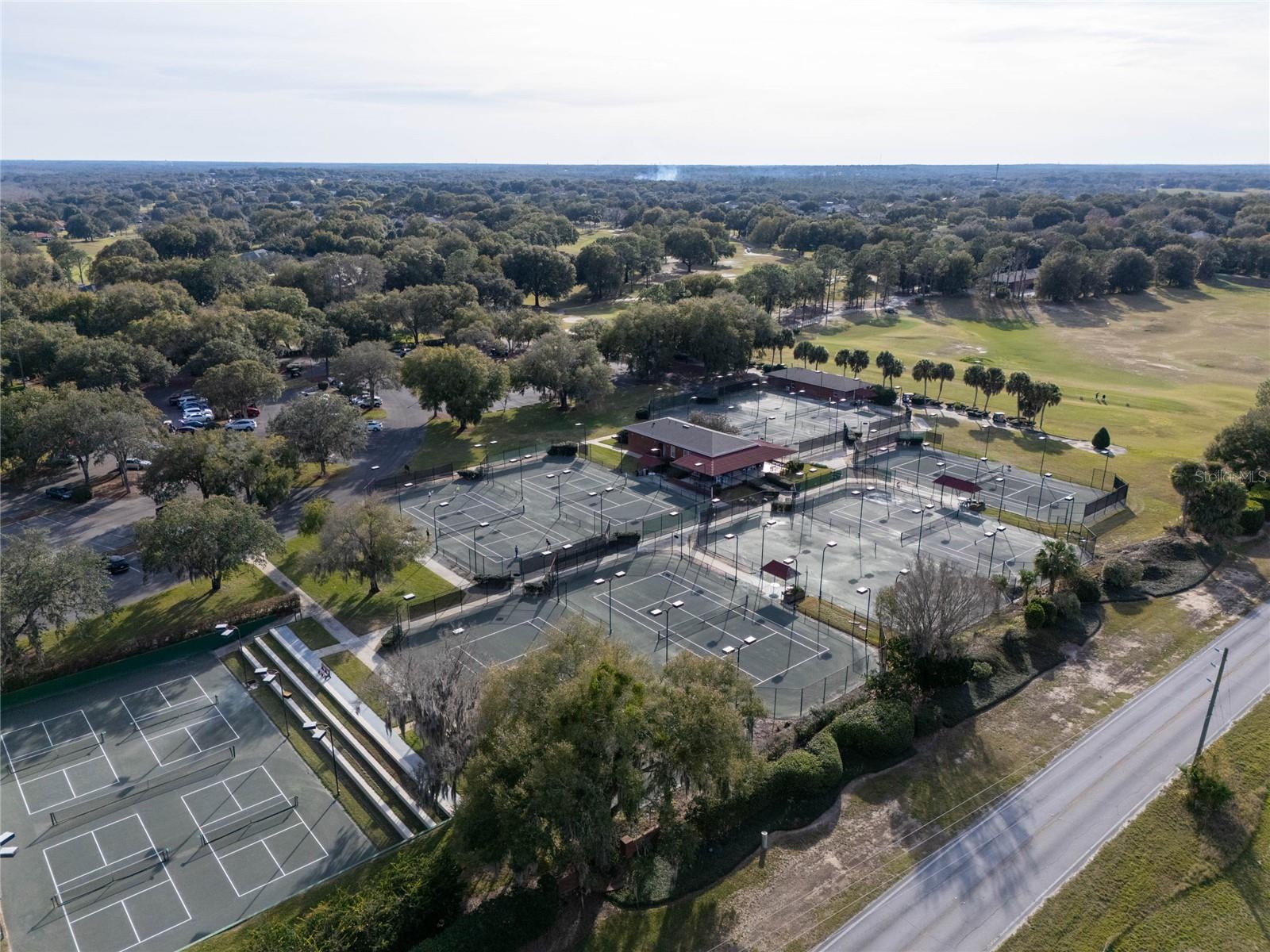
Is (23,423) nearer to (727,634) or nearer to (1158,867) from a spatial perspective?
(727,634)

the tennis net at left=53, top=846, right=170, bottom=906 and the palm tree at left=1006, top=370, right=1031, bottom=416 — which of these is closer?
the tennis net at left=53, top=846, right=170, bottom=906

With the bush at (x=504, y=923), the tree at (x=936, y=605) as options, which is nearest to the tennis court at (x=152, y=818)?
the bush at (x=504, y=923)

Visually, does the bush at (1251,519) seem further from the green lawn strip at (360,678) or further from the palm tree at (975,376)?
the green lawn strip at (360,678)

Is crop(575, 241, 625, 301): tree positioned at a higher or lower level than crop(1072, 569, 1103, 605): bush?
higher

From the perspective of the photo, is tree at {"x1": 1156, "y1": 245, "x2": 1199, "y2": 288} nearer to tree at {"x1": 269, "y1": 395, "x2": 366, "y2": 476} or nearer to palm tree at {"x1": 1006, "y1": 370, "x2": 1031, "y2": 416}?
palm tree at {"x1": 1006, "y1": 370, "x2": 1031, "y2": 416}

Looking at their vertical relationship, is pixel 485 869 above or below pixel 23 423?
below

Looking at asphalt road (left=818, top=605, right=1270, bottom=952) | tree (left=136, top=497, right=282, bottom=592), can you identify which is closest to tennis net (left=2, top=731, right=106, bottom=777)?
tree (left=136, top=497, right=282, bottom=592)

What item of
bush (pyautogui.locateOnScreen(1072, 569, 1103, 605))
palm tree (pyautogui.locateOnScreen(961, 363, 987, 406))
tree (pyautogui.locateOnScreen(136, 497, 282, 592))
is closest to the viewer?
tree (pyautogui.locateOnScreen(136, 497, 282, 592))

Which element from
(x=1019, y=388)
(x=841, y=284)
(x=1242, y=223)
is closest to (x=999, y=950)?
(x=1019, y=388)
